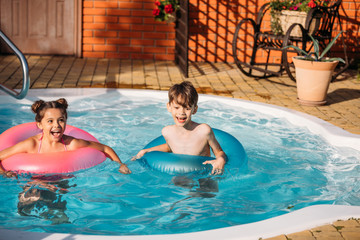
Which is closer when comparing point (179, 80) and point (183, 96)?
point (183, 96)

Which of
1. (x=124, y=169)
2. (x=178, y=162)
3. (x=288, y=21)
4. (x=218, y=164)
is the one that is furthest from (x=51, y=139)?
(x=288, y=21)

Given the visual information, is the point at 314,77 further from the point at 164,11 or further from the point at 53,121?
the point at 53,121

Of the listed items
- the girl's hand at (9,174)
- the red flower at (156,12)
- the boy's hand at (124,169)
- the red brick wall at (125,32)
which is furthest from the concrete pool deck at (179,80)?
the girl's hand at (9,174)

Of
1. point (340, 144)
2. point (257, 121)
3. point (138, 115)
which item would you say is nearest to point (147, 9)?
point (138, 115)

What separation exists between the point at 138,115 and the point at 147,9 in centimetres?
322

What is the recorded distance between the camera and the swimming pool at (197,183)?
348 centimetres

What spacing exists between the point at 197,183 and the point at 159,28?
5454 millimetres

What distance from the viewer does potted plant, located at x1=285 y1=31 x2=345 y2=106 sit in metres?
6.16

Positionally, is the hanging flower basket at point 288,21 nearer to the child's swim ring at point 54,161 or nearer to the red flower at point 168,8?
the red flower at point 168,8

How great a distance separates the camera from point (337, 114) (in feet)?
19.5

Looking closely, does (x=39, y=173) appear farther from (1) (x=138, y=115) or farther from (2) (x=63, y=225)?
(1) (x=138, y=115)

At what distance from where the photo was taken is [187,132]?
12.9 ft

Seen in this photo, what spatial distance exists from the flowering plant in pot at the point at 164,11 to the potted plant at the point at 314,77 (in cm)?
261

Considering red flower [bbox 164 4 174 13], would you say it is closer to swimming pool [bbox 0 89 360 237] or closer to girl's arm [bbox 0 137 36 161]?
swimming pool [bbox 0 89 360 237]
